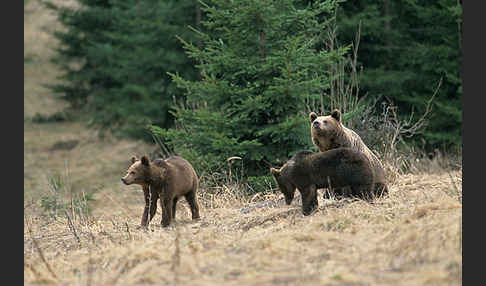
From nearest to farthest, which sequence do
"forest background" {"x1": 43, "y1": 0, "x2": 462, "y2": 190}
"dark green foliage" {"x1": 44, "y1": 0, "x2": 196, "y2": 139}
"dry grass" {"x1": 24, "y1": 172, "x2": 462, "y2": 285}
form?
"dry grass" {"x1": 24, "y1": 172, "x2": 462, "y2": 285} → "forest background" {"x1": 43, "y1": 0, "x2": 462, "y2": 190} → "dark green foliage" {"x1": 44, "y1": 0, "x2": 196, "y2": 139}

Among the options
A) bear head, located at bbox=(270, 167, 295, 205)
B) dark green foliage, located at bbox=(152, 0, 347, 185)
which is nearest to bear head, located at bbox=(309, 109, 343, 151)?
bear head, located at bbox=(270, 167, 295, 205)

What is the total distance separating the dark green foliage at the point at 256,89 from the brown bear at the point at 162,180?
2.84 m

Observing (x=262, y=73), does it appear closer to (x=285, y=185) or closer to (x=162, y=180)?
(x=285, y=185)

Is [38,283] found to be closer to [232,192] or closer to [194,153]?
[232,192]

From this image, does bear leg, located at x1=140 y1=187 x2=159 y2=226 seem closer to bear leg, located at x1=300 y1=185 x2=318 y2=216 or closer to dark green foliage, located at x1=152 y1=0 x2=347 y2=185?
bear leg, located at x1=300 y1=185 x2=318 y2=216

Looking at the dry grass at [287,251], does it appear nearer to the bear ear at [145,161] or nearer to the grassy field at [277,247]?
the grassy field at [277,247]

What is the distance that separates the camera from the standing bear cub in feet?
24.9

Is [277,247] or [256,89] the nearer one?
[277,247]

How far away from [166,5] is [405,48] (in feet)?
26.6

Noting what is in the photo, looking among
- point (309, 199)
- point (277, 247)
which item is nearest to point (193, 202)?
point (309, 199)

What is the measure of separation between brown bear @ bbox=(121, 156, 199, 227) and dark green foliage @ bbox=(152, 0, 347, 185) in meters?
2.84

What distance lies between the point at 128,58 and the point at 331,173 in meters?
16.9

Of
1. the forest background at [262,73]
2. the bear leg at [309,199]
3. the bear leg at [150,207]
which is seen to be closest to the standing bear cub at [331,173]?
the bear leg at [309,199]

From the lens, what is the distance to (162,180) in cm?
788
